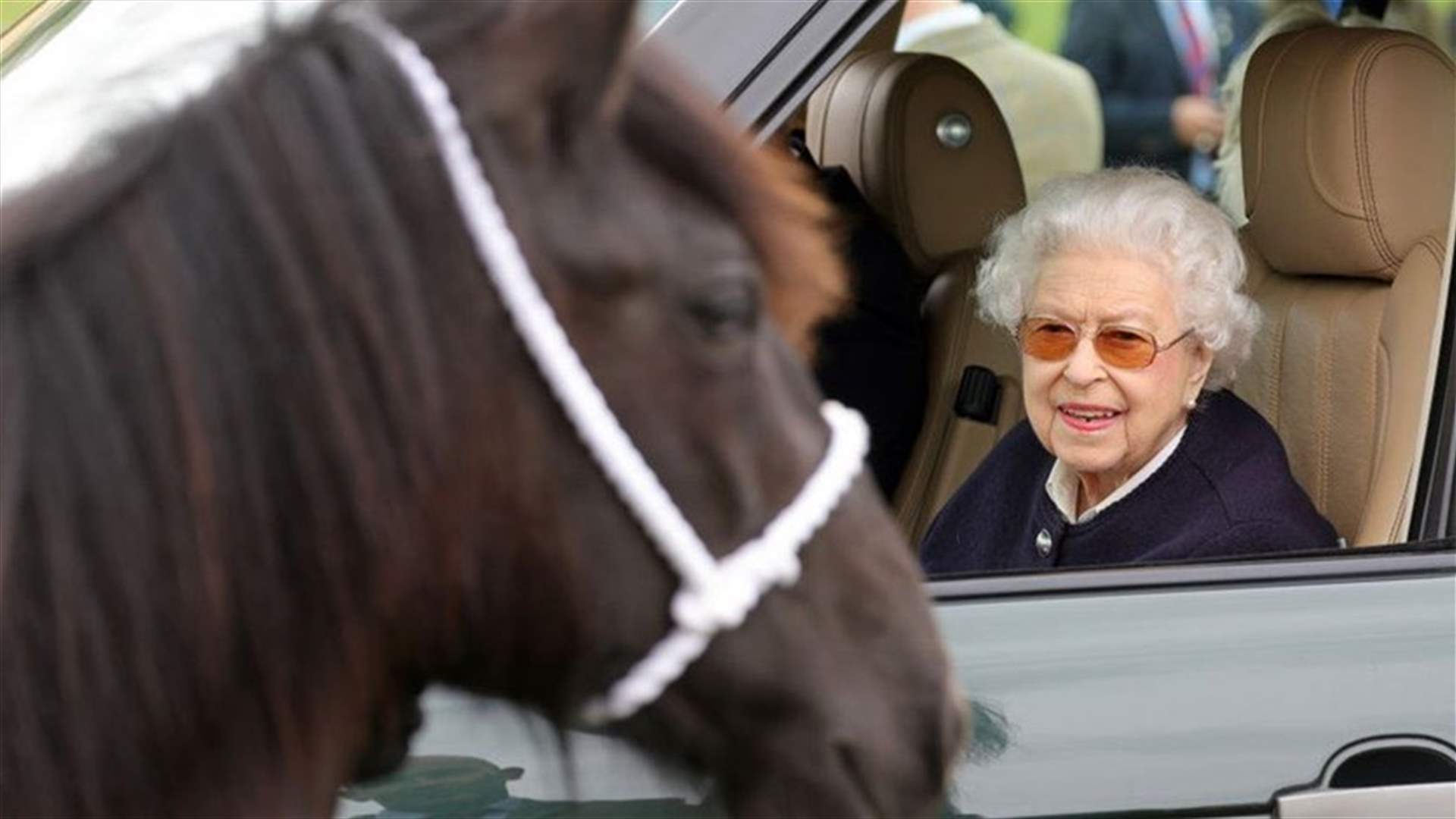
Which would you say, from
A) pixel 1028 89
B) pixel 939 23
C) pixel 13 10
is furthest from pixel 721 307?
pixel 1028 89

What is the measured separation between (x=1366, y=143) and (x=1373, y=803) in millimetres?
982

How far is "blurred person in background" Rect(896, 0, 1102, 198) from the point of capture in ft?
12.2

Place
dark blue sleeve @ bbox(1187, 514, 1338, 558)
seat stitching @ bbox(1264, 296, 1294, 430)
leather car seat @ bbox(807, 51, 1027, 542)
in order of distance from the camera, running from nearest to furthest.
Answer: dark blue sleeve @ bbox(1187, 514, 1338, 558)
seat stitching @ bbox(1264, 296, 1294, 430)
leather car seat @ bbox(807, 51, 1027, 542)

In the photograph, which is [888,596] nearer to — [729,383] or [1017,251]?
[729,383]

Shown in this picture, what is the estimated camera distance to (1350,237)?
9.06 feet

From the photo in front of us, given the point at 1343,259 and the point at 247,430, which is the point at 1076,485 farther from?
the point at 247,430

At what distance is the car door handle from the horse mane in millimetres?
870

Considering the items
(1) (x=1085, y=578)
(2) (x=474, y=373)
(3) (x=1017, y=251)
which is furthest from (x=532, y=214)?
(3) (x=1017, y=251)

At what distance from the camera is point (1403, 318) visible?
2.68 metres

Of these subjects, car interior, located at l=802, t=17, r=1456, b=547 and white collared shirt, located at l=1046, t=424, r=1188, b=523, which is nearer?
white collared shirt, located at l=1046, t=424, r=1188, b=523

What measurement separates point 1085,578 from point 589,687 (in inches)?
31.7

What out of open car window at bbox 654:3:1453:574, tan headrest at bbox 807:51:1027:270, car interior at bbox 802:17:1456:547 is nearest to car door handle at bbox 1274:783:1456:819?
open car window at bbox 654:3:1453:574

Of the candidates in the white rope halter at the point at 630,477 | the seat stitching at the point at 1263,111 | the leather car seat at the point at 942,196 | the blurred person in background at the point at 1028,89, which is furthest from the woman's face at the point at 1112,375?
the white rope halter at the point at 630,477

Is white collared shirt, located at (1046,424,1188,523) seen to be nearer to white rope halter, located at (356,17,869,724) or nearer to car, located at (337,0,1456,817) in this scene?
car, located at (337,0,1456,817)
